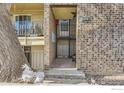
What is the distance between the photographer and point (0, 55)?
14.7 ft

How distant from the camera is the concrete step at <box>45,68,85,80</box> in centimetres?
1272

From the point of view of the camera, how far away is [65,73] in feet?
43.0

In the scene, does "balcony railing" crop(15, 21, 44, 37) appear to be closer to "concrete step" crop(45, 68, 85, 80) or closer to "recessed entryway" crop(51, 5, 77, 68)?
"recessed entryway" crop(51, 5, 77, 68)

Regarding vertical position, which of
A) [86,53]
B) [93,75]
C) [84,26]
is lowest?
[93,75]

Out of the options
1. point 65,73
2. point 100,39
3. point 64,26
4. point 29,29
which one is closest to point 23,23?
point 29,29

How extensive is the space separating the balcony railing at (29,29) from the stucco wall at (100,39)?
12.2 ft

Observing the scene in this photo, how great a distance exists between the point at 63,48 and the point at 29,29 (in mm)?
2474

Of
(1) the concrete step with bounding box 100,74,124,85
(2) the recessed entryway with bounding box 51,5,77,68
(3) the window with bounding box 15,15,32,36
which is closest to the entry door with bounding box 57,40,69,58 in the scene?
(2) the recessed entryway with bounding box 51,5,77,68

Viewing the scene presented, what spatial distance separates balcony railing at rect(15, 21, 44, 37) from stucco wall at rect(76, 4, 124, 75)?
12.2 feet
